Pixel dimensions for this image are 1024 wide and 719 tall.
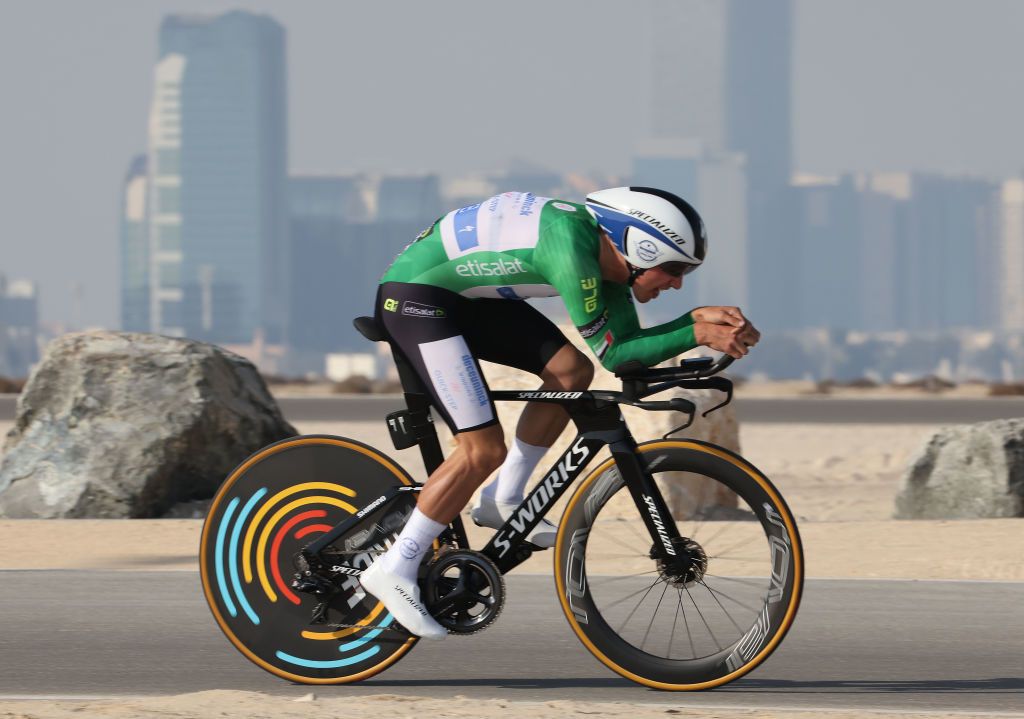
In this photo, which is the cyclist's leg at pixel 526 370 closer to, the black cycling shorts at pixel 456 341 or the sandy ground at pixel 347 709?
the black cycling shorts at pixel 456 341

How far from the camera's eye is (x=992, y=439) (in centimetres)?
1314

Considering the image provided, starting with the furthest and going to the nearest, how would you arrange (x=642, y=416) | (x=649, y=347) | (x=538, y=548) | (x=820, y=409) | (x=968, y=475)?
(x=820, y=409), (x=642, y=416), (x=968, y=475), (x=538, y=548), (x=649, y=347)

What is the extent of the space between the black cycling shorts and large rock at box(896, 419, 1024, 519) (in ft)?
26.4

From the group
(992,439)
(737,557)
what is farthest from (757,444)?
(737,557)

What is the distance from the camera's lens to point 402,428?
229 inches

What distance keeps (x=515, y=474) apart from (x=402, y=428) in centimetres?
42

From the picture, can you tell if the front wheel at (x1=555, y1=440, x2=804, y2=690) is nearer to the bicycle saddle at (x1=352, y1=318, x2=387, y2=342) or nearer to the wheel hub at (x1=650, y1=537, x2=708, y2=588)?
the wheel hub at (x1=650, y1=537, x2=708, y2=588)

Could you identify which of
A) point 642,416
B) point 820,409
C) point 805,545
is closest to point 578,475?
point 805,545

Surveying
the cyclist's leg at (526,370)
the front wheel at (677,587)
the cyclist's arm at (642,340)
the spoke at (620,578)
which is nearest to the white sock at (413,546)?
the cyclist's leg at (526,370)

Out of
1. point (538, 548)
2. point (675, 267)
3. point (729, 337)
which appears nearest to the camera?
point (729, 337)

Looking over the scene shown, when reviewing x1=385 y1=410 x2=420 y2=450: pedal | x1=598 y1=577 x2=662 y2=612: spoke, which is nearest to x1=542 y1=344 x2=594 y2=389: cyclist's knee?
x1=385 y1=410 x2=420 y2=450: pedal

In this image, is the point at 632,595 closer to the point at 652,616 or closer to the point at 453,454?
the point at 652,616

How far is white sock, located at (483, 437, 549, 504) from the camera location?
584cm

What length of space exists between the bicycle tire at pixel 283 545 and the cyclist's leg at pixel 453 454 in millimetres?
291
